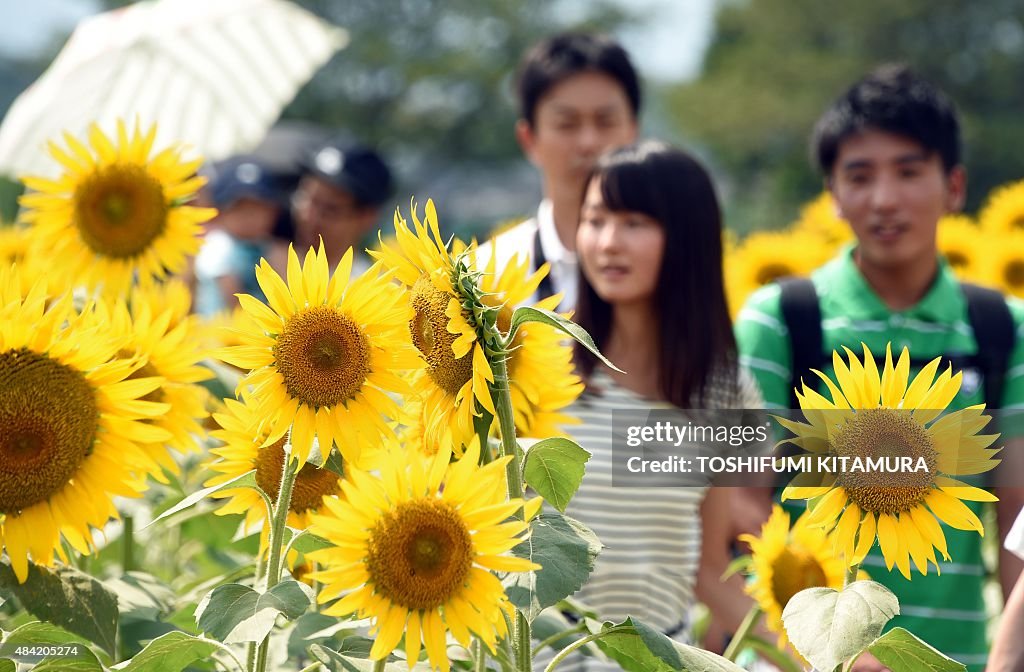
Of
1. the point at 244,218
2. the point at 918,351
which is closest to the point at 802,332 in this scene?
the point at 918,351

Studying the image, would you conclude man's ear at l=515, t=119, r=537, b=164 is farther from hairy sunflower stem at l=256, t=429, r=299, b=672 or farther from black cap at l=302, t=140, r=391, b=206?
hairy sunflower stem at l=256, t=429, r=299, b=672

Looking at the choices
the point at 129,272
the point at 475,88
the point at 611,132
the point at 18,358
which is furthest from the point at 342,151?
the point at 475,88

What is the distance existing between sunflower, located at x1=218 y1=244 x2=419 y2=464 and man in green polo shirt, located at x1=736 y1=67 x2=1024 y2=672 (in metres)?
1.21

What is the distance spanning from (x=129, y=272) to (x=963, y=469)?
3.47ft

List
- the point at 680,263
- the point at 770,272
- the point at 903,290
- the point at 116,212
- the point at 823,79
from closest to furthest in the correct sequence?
the point at 116,212, the point at 680,263, the point at 903,290, the point at 770,272, the point at 823,79

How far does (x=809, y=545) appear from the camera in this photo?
155 centimetres

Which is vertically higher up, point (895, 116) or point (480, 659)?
point (895, 116)

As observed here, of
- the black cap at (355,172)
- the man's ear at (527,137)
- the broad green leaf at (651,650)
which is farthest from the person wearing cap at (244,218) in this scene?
the broad green leaf at (651,650)

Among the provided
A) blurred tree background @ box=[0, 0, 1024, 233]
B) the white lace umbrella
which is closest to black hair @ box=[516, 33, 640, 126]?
the white lace umbrella

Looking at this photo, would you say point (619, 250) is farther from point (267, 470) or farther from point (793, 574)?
point (267, 470)

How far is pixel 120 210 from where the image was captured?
1.60 meters

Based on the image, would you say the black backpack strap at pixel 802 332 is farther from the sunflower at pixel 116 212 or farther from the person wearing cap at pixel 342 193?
the person wearing cap at pixel 342 193

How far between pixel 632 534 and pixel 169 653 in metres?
1.12

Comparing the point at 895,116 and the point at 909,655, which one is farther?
the point at 895,116
